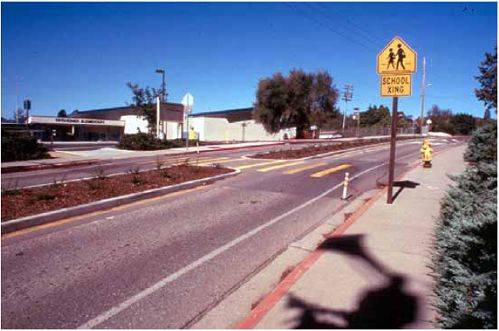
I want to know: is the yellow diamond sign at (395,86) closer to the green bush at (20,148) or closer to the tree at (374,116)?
the green bush at (20,148)

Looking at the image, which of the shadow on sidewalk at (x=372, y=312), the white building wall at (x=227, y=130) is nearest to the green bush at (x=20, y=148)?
the shadow on sidewalk at (x=372, y=312)

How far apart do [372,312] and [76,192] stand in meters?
7.63

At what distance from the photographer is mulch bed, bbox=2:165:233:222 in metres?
7.52

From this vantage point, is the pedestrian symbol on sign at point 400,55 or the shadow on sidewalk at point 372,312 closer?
the shadow on sidewalk at point 372,312

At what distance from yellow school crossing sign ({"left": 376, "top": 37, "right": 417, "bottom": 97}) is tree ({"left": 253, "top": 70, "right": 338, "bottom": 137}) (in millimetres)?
40616

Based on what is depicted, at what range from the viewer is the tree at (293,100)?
49344 millimetres

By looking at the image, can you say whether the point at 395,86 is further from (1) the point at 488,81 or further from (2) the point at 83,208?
(1) the point at 488,81

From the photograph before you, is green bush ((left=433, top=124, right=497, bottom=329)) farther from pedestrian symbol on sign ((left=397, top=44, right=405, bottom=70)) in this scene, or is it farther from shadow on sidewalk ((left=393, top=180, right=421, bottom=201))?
shadow on sidewalk ((left=393, top=180, right=421, bottom=201))

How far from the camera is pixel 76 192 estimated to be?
9078mm

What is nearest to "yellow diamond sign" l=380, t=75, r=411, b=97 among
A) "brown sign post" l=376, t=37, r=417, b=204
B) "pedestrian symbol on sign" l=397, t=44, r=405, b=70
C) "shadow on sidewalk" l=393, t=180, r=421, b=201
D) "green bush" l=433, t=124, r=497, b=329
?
"brown sign post" l=376, t=37, r=417, b=204

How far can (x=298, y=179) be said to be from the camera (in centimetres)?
1338

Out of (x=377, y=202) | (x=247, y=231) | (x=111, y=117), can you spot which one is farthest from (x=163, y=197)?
(x=111, y=117)

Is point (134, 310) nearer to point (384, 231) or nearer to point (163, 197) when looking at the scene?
point (384, 231)

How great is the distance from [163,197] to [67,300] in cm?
556
